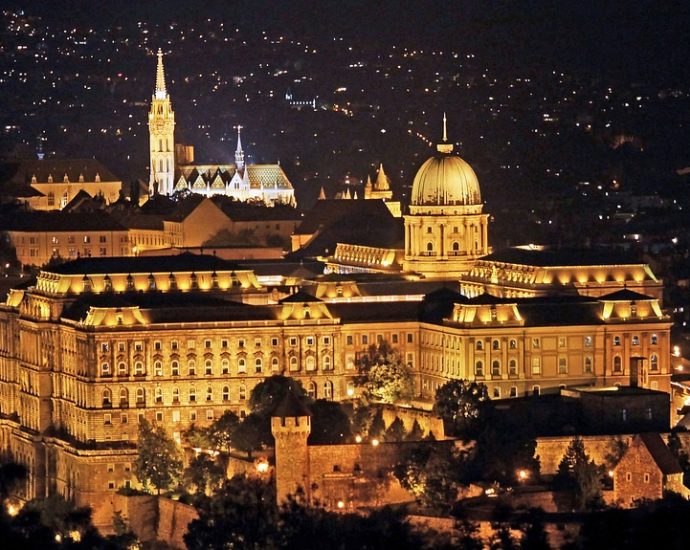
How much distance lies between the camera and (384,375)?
15525cm

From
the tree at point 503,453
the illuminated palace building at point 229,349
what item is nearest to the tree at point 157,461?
the illuminated palace building at point 229,349

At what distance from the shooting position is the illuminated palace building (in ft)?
503

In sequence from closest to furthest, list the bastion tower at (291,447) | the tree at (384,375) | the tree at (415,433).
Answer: the bastion tower at (291,447) < the tree at (415,433) < the tree at (384,375)

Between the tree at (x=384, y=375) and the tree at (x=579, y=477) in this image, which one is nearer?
the tree at (x=579, y=477)

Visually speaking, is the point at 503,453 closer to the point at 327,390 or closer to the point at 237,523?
the point at 237,523

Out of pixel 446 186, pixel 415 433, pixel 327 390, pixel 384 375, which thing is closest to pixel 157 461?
pixel 415 433

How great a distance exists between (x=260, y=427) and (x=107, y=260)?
3192 centimetres

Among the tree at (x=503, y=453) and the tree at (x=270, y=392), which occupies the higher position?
the tree at (x=270, y=392)

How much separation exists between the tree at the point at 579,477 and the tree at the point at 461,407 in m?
4.54

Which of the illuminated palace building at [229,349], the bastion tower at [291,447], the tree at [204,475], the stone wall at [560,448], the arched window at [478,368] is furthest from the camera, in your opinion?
the arched window at [478,368]

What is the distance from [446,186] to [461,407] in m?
37.1

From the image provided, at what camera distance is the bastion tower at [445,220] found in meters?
179

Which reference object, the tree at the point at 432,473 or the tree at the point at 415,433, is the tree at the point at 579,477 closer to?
the tree at the point at 432,473

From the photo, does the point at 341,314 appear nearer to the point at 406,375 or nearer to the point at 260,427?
the point at 406,375
